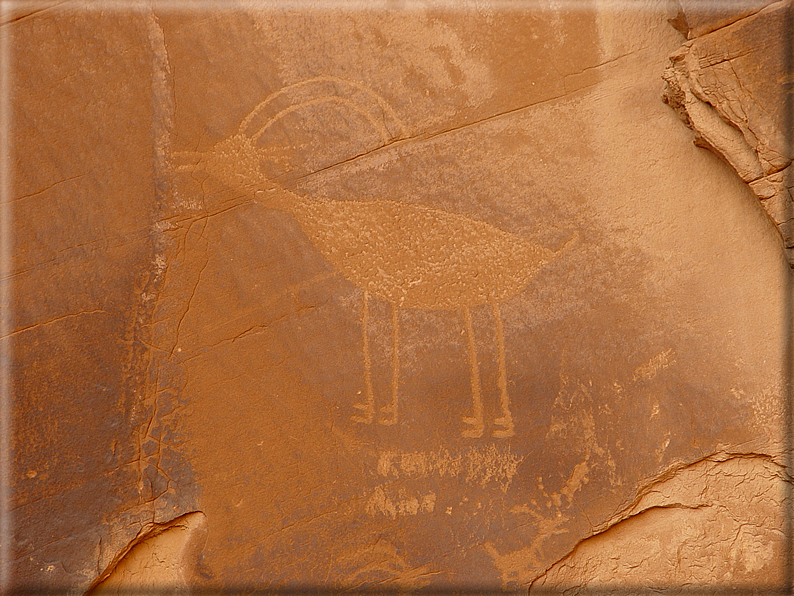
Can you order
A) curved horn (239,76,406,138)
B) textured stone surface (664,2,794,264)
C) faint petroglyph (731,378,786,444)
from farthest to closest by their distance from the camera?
curved horn (239,76,406,138)
faint petroglyph (731,378,786,444)
textured stone surface (664,2,794,264)

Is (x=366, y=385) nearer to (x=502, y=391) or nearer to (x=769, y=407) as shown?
(x=502, y=391)

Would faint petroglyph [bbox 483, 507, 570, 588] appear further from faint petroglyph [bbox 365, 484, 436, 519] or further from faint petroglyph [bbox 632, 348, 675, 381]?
faint petroglyph [bbox 632, 348, 675, 381]

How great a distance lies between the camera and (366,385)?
83.3 inches

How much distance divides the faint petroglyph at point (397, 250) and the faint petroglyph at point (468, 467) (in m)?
0.09

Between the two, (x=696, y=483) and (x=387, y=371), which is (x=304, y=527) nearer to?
(x=387, y=371)

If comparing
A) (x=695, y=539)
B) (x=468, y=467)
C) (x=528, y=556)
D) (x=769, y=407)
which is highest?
(x=468, y=467)

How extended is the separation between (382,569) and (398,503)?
0.28 m

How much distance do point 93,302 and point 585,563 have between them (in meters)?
2.35

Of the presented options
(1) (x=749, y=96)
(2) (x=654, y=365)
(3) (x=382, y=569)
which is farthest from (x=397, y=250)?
(1) (x=749, y=96)

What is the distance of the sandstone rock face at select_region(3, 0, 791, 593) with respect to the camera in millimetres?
2064

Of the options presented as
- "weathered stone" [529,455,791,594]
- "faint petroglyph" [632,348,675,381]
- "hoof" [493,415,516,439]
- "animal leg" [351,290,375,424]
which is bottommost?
"weathered stone" [529,455,791,594]

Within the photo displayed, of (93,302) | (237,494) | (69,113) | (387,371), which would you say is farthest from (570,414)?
(69,113)

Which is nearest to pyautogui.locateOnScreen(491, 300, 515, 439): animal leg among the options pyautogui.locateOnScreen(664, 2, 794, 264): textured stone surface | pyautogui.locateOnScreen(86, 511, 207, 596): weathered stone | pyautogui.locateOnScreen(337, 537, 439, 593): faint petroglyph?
pyautogui.locateOnScreen(337, 537, 439, 593): faint petroglyph

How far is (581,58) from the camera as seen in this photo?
6.90 ft
